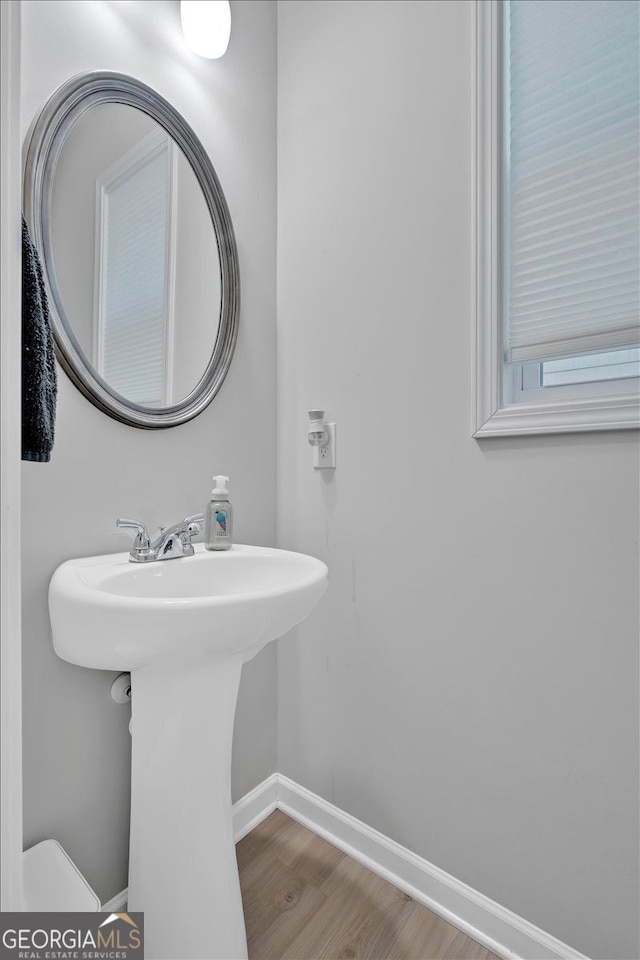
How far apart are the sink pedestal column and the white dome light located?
1392 millimetres

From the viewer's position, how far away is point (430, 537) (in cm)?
112

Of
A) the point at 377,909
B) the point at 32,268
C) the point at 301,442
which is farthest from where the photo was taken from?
the point at 301,442

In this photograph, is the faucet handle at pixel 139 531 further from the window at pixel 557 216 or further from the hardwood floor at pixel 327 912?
the hardwood floor at pixel 327 912

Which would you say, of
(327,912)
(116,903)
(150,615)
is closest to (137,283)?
(150,615)

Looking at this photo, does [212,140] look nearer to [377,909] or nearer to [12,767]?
[12,767]

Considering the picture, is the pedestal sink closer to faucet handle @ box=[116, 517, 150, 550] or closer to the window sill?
faucet handle @ box=[116, 517, 150, 550]

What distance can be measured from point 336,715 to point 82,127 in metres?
1.49

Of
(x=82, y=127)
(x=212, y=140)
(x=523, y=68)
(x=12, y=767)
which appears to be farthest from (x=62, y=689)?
(x=523, y=68)

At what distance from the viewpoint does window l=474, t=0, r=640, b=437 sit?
0.89 meters

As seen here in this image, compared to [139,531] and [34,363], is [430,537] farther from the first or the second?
[34,363]

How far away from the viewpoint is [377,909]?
3.59 feet

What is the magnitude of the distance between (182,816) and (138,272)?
1.12 metres

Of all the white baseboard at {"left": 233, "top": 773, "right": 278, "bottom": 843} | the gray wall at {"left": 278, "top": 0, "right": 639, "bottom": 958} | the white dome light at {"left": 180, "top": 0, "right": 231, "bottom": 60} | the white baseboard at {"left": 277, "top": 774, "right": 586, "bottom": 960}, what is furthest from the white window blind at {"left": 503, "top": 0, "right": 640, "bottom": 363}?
the white baseboard at {"left": 233, "top": 773, "right": 278, "bottom": 843}

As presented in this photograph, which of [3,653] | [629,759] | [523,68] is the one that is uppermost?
[523,68]
